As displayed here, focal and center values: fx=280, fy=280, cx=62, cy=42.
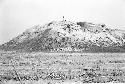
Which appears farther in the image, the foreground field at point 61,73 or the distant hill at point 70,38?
the distant hill at point 70,38

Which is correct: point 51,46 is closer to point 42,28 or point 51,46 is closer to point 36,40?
point 36,40

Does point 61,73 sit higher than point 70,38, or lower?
higher

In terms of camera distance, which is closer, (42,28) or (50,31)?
(50,31)

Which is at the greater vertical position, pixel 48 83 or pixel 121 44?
pixel 48 83

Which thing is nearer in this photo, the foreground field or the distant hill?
the foreground field

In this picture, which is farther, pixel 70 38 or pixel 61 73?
pixel 70 38

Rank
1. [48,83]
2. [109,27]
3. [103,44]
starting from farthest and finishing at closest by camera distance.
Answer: [109,27]
[103,44]
[48,83]

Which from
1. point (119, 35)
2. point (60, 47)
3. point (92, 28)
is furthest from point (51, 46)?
point (119, 35)

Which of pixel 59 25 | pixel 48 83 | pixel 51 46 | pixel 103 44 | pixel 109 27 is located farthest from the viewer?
pixel 109 27
